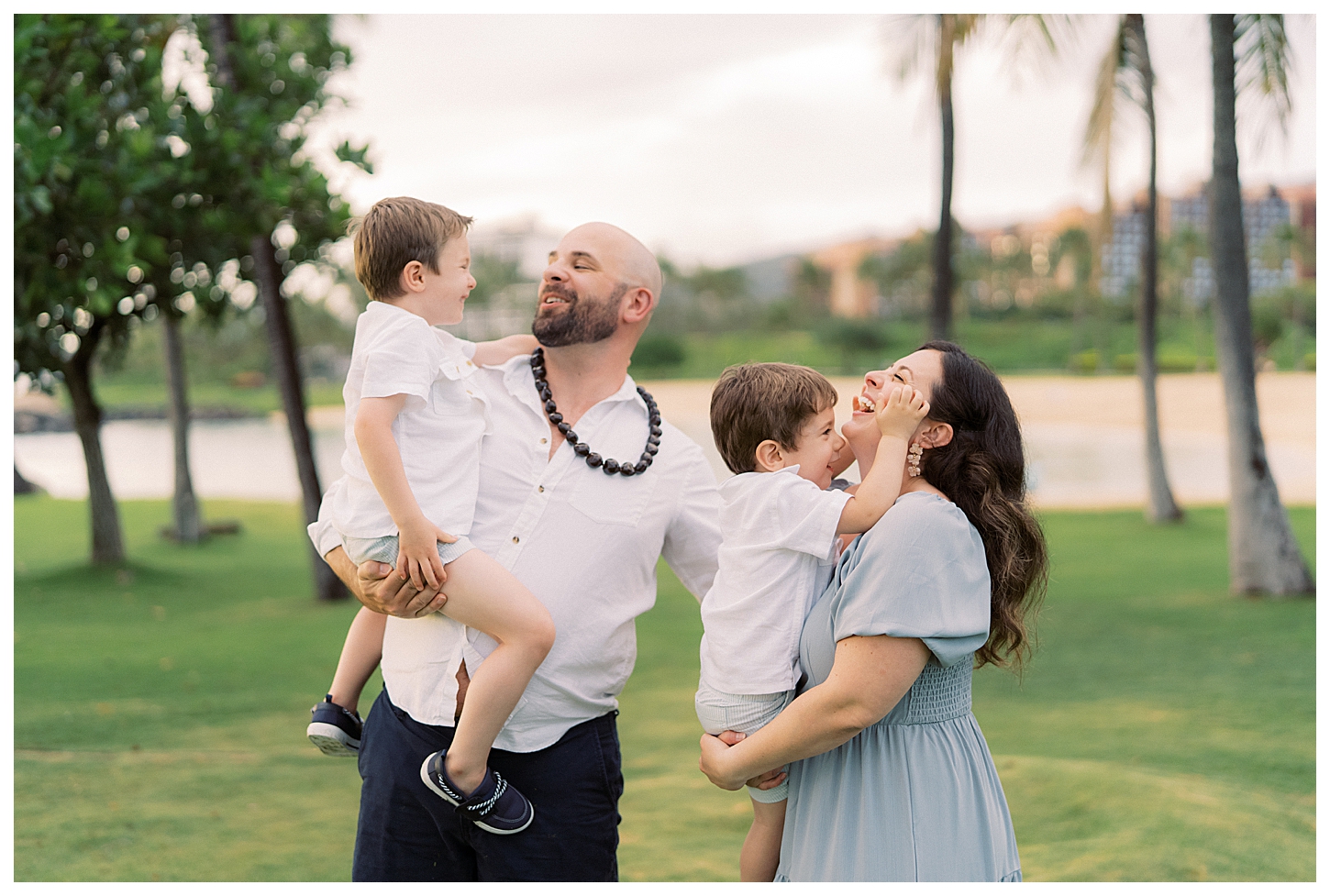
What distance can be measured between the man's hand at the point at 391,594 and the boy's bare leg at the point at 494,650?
1.2 inches

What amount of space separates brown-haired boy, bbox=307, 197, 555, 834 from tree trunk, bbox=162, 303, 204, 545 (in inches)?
403

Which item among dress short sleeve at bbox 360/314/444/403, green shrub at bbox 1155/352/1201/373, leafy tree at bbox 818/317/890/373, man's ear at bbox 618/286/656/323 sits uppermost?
man's ear at bbox 618/286/656/323

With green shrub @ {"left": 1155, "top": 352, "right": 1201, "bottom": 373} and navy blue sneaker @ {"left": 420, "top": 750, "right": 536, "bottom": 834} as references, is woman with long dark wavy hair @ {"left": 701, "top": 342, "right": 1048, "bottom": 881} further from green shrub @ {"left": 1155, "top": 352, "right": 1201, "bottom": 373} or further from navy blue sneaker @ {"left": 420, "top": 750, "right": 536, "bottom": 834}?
green shrub @ {"left": 1155, "top": 352, "right": 1201, "bottom": 373}

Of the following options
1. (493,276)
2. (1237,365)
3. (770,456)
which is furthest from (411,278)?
(493,276)

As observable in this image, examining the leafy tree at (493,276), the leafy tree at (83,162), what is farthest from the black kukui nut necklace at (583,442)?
the leafy tree at (493,276)

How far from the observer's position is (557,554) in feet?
6.48

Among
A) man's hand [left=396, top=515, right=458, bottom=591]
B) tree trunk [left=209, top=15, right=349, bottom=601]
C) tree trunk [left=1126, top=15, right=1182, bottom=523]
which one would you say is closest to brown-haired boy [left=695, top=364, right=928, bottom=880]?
man's hand [left=396, top=515, right=458, bottom=591]

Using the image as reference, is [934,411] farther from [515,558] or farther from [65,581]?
[65,581]

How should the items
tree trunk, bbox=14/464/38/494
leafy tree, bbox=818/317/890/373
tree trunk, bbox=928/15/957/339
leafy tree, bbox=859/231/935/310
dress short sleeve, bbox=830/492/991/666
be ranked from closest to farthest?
dress short sleeve, bbox=830/492/991/666, tree trunk, bbox=928/15/957/339, tree trunk, bbox=14/464/38/494, leafy tree, bbox=818/317/890/373, leafy tree, bbox=859/231/935/310

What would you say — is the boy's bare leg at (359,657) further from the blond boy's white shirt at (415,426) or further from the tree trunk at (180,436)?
the tree trunk at (180,436)

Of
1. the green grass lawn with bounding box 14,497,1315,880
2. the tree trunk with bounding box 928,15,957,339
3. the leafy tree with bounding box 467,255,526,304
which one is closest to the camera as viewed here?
the green grass lawn with bounding box 14,497,1315,880

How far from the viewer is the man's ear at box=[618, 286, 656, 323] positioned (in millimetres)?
2059

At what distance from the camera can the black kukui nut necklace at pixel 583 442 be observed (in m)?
2.00

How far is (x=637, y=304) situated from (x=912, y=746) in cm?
99
